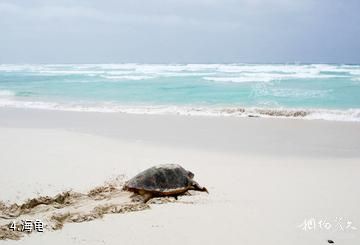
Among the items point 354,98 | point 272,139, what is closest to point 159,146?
point 272,139

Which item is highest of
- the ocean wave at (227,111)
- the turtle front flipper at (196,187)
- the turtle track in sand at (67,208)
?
the ocean wave at (227,111)

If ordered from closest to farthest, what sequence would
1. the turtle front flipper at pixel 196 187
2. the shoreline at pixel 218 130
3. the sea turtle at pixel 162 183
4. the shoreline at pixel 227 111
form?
the sea turtle at pixel 162 183, the turtle front flipper at pixel 196 187, the shoreline at pixel 218 130, the shoreline at pixel 227 111

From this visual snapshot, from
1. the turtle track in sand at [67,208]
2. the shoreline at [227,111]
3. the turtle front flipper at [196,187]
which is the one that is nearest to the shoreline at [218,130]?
the shoreline at [227,111]

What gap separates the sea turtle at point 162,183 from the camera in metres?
5.59

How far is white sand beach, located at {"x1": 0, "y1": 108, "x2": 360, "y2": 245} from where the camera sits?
14.0 feet

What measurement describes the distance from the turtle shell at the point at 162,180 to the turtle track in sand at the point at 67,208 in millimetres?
207

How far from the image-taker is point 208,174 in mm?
6715

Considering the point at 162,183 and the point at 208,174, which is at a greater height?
the point at 162,183

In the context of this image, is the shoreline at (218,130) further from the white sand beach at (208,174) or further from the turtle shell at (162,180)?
the turtle shell at (162,180)

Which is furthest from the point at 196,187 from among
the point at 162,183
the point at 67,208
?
the point at 67,208

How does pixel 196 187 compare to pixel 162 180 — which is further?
pixel 196 187

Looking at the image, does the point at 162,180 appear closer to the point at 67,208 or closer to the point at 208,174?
the point at 208,174

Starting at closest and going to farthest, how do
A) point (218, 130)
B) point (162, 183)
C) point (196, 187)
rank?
point (162, 183) < point (196, 187) < point (218, 130)

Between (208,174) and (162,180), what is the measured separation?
1.26 meters
